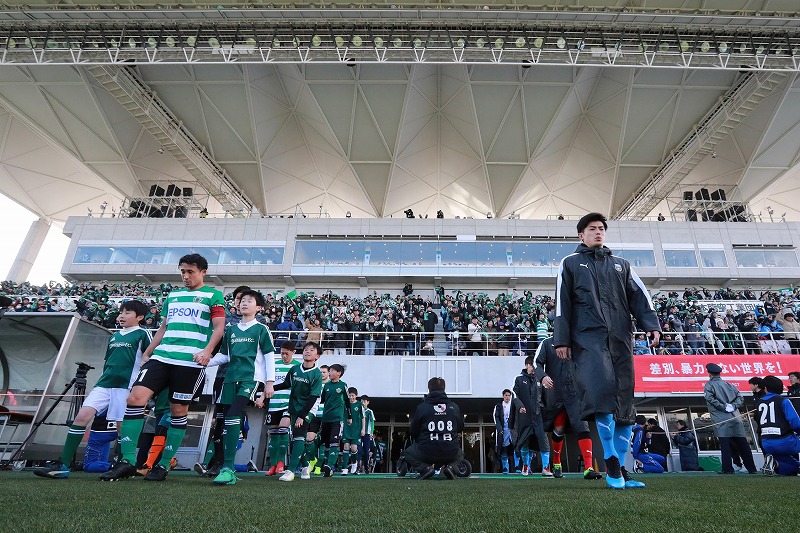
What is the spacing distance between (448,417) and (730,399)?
5418mm

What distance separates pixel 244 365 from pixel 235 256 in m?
25.2

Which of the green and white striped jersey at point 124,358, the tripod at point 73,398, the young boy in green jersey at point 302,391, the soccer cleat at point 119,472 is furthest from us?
the tripod at point 73,398

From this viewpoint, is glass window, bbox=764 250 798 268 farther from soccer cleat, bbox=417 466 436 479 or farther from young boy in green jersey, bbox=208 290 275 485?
young boy in green jersey, bbox=208 290 275 485

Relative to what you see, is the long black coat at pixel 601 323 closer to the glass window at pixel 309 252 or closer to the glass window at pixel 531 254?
the glass window at pixel 531 254

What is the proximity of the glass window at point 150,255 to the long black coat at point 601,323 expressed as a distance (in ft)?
95.6

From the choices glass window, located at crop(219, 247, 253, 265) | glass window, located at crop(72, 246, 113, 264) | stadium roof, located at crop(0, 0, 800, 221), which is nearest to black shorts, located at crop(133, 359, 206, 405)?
stadium roof, located at crop(0, 0, 800, 221)

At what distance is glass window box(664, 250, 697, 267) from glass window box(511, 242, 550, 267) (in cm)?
707

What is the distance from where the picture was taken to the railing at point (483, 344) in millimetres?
14406

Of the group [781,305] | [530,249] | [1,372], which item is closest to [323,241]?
[530,249]

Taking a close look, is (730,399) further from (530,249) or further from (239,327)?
(530,249)

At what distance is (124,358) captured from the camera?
534 cm

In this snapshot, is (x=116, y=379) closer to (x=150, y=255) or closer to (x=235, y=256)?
(x=235, y=256)

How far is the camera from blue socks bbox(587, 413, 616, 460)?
390 centimetres

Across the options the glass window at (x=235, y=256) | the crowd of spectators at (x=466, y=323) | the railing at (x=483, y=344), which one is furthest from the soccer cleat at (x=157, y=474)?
the glass window at (x=235, y=256)
